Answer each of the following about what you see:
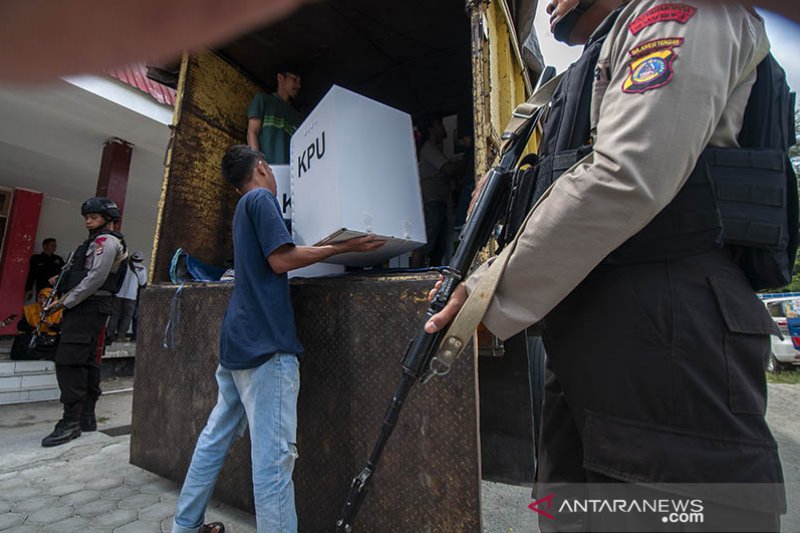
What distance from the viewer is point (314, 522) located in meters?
1.82

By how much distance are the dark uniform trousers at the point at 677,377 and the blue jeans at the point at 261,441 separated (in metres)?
1.14

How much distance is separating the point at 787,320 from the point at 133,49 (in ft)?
39.8

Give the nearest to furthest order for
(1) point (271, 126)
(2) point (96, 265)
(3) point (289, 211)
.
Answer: (3) point (289, 211) → (1) point (271, 126) → (2) point (96, 265)

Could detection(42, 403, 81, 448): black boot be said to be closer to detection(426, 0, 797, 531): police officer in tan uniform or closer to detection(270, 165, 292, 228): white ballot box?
detection(270, 165, 292, 228): white ballot box

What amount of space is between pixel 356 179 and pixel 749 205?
1.36 meters

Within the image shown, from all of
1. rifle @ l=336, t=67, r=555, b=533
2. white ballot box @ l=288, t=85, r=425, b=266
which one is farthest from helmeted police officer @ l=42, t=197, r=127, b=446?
rifle @ l=336, t=67, r=555, b=533

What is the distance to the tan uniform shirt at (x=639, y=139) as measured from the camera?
724 millimetres

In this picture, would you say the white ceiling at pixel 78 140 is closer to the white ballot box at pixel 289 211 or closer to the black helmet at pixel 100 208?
the black helmet at pixel 100 208

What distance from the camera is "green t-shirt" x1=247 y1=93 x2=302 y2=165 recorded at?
2922mm

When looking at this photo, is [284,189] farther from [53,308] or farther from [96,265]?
[53,308]

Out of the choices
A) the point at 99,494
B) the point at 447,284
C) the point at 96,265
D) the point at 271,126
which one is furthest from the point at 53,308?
the point at 447,284

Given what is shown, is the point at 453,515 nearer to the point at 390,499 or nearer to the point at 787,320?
the point at 390,499

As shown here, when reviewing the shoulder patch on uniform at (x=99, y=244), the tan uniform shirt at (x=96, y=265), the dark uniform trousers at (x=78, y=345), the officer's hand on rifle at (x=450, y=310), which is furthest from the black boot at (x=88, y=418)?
the officer's hand on rifle at (x=450, y=310)

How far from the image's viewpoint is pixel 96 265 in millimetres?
3277
